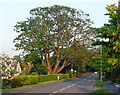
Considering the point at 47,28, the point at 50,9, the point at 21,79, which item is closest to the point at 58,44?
the point at 47,28

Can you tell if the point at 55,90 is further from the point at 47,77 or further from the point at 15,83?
the point at 47,77

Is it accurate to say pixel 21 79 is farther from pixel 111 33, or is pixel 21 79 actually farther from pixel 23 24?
pixel 23 24

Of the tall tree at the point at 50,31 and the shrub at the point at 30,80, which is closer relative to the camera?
the shrub at the point at 30,80

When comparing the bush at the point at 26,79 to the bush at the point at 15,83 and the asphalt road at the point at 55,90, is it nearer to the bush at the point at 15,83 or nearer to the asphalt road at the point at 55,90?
the bush at the point at 15,83

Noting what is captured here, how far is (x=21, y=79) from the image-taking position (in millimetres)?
34094

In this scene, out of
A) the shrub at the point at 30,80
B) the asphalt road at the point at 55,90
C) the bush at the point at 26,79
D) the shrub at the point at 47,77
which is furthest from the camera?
the shrub at the point at 47,77

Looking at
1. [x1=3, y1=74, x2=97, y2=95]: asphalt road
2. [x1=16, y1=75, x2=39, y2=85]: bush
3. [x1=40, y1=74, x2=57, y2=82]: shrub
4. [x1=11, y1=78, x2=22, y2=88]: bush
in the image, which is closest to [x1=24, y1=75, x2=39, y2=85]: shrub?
[x1=16, y1=75, x2=39, y2=85]: bush

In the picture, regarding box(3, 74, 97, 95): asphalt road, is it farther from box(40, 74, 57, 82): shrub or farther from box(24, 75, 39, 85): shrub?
box(40, 74, 57, 82): shrub

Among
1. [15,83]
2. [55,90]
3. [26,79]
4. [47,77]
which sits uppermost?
[26,79]

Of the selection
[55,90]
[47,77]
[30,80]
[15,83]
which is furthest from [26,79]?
[47,77]

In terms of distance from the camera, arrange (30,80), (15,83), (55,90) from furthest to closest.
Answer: (30,80)
(15,83)
(55,90)

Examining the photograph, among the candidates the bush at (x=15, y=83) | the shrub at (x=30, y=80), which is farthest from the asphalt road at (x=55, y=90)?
the shrub at (x=30, y=80)

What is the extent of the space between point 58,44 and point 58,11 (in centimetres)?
848

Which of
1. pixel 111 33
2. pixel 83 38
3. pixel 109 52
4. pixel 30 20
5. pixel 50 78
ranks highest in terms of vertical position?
pixel 30 20
